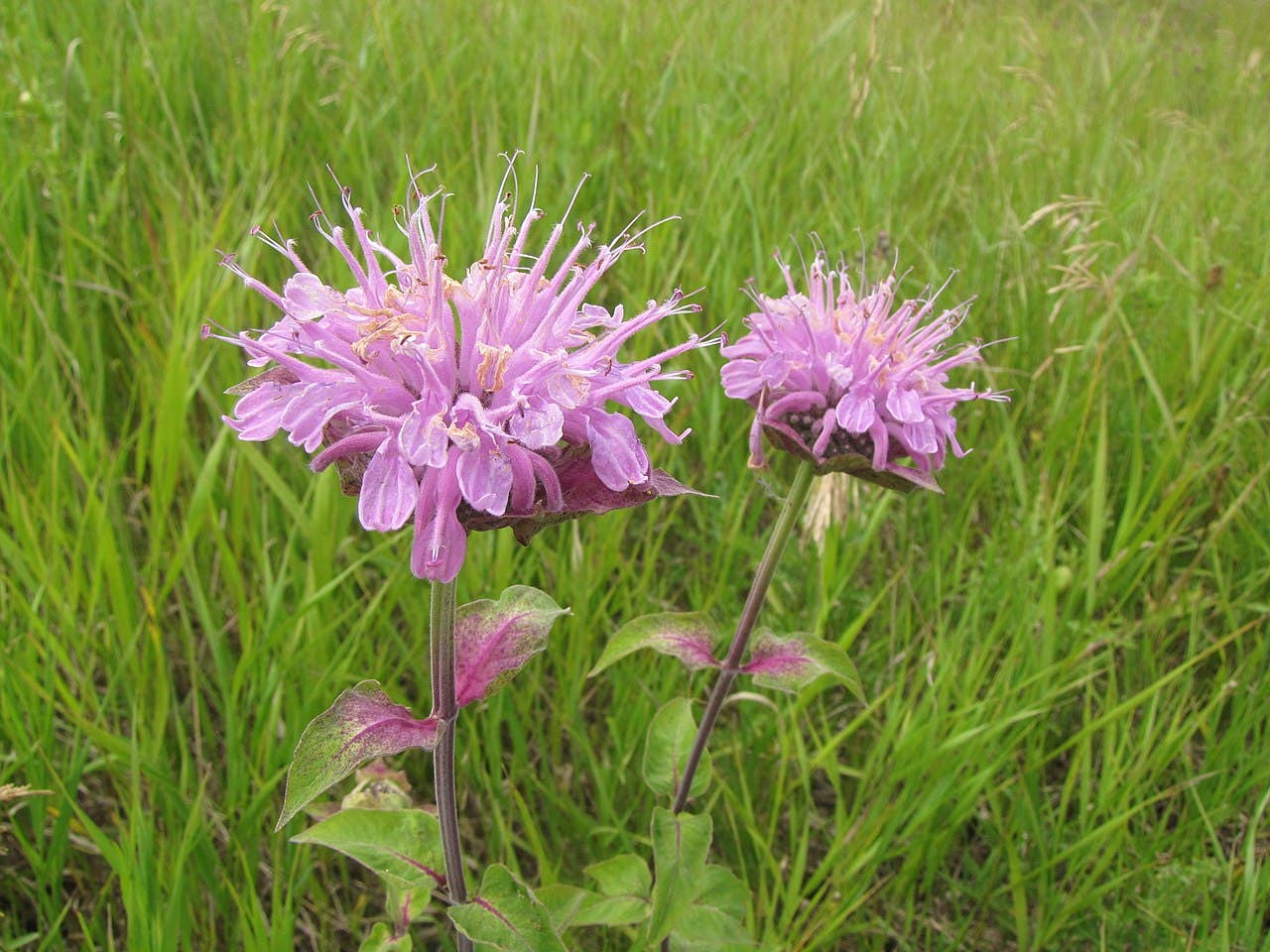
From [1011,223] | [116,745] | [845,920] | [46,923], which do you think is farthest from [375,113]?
[845,920]

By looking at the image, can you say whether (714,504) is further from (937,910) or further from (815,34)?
(815,34)

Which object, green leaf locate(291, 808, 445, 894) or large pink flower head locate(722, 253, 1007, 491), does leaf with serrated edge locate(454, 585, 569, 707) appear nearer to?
green leaf locate(291, 808, 445, 894)

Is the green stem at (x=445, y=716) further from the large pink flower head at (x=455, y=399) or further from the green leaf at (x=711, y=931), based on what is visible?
the green leaf at (x=711, y=931)

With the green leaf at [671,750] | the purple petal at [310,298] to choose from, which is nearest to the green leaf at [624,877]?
the green leaf at [671,750]

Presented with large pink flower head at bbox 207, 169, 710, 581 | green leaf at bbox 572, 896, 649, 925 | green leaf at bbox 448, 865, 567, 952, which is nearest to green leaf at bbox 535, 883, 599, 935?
green leaf at bbox 572, 896, 649, 925

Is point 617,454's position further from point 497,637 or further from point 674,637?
point 674,637
